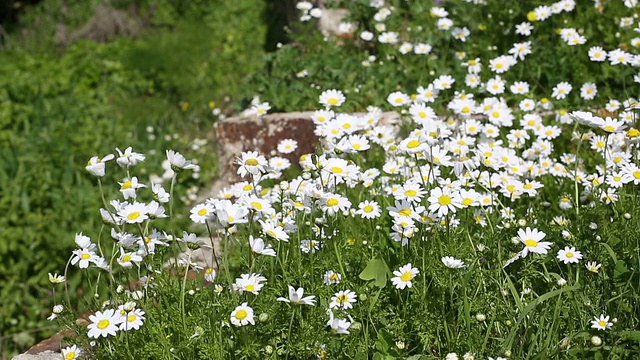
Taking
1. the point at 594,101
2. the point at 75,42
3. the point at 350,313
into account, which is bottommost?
the point at 75,42

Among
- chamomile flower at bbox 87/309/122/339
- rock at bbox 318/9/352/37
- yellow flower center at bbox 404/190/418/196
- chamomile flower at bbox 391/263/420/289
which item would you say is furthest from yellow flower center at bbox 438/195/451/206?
Answer: rock at bbox 318/9/352/37

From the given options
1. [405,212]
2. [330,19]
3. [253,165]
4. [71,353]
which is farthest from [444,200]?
[330,19]

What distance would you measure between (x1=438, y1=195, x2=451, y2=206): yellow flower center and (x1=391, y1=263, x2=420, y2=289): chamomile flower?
0.71 feet

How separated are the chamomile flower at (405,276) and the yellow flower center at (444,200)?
0.71ft

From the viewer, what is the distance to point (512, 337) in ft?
6.46

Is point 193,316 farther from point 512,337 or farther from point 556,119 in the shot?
point 556,119

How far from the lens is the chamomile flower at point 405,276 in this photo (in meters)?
2.10

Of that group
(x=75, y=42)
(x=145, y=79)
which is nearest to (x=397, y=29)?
(x=145, y=79)

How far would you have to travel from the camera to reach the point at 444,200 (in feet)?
7.25

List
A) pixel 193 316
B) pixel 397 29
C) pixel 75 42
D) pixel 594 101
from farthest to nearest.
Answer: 1. pixel 75 42
2. pixel 397 29
3. pixel 594 101
4. pixel 193 316

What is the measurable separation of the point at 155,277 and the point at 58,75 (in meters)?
5.20

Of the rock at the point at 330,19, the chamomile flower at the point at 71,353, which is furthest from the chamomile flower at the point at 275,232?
the rock at the point at 330,19

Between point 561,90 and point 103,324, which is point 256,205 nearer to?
point 103,324

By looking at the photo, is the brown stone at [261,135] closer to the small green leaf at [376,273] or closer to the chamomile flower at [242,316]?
the small green leaf at [376,273]
